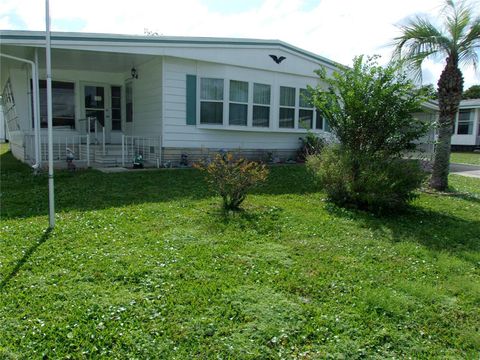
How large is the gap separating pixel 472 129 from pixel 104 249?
95.5 feet

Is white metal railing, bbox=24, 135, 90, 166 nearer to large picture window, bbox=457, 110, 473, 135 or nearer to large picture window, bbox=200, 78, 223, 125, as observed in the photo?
large picture window, bbox=200, 78, 223, 125

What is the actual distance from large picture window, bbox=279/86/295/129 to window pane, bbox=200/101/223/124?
241 cm

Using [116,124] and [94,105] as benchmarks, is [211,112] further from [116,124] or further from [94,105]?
[94,105]

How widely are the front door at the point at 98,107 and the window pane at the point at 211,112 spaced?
3.78 m

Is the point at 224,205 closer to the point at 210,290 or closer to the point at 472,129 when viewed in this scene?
the point at 210,290

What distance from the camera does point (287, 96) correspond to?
13.1m

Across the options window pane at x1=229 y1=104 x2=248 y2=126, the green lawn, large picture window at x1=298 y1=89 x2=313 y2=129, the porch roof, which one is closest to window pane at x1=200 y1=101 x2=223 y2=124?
window pane at x1=229 y1=104 x2=248 y2=126

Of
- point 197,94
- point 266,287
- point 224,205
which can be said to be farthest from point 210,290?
point 197,94

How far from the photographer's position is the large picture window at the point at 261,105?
12320 mm

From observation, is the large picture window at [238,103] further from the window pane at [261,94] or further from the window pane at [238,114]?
the window pane at [261,94]

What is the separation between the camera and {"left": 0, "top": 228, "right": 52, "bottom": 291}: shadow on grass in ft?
11.4

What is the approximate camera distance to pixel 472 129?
2709cm

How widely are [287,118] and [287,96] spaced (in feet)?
2.39

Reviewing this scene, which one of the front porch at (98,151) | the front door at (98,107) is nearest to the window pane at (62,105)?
the front door at (98,107)
